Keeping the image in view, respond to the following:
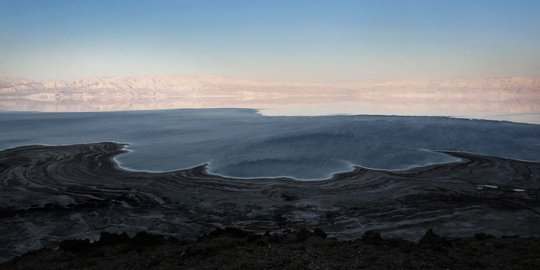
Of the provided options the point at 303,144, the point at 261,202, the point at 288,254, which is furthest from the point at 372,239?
the point at 303,144

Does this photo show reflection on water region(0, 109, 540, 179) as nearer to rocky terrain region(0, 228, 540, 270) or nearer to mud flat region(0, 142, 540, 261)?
mud flat region(0, 142, 540, 261)

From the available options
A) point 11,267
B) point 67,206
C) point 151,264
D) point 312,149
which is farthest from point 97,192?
point 312,149

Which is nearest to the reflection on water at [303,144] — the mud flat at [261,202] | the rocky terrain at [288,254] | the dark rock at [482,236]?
the mud flat at [261,202]

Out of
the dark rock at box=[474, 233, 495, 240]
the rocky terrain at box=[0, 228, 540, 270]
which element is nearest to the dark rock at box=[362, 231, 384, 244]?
the rocky terrain at box=[0, 228, 540, 270]

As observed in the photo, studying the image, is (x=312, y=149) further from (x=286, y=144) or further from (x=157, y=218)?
(x=157, y=218)

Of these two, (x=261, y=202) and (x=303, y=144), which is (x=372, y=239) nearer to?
(x=261, y=202)
